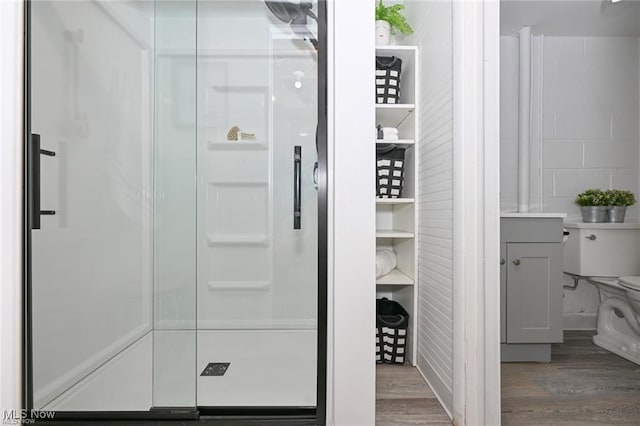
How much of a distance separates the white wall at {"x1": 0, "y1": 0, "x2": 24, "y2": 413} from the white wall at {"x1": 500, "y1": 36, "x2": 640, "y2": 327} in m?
2.75

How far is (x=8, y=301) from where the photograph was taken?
4.42 ft

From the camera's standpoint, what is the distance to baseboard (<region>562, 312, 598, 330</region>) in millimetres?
2658

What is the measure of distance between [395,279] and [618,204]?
1.60 meters

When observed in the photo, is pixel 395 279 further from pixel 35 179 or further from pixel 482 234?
pixel 35 179

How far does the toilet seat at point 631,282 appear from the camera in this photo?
206cm

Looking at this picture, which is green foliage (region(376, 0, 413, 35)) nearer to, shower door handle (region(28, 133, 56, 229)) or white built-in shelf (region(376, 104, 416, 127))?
white built-in shelf (region(376, 104, 416, 127))

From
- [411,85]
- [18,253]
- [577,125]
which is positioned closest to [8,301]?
[18,253]

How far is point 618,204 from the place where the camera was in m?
2.40

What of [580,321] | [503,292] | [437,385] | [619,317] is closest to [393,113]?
[503,292]

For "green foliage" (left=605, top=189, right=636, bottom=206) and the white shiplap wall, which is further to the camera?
"green foliage" (left=605, top=189, right=636, bottom=206)

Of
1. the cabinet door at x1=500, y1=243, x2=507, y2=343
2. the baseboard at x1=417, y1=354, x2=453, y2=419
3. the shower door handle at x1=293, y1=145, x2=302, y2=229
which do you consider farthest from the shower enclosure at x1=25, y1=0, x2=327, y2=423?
the cabinet door at x1=500, y1=243, x2=507, y2=343

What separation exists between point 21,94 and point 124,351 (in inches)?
43.1

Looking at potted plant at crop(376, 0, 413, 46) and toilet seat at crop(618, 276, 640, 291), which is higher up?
potted plant at crop(376, 0, 413, 46)

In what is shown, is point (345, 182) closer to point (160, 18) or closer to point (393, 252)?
point (160, 18)
